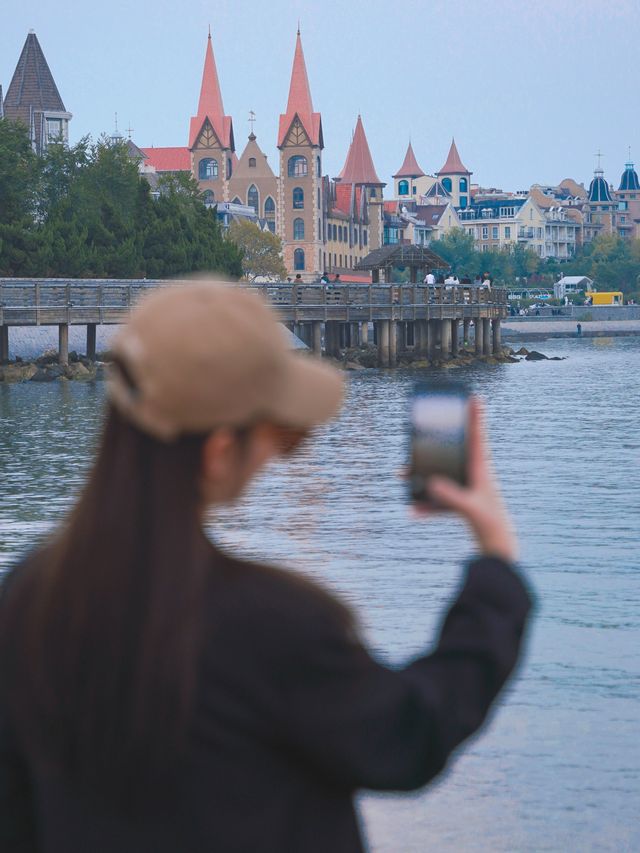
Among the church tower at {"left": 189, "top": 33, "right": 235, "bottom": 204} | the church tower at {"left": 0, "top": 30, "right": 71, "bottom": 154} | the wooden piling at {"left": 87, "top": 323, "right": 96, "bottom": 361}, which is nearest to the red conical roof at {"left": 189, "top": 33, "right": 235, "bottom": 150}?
the church tower at {"left": 189, "top": 33, "right": 235, "bottom": 204}

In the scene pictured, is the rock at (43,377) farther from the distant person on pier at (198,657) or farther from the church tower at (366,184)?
the church tower at (366,184)

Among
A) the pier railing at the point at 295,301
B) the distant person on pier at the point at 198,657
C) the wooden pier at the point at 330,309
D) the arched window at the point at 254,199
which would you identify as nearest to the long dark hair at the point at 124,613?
the distant person on pier at the point at 198,657

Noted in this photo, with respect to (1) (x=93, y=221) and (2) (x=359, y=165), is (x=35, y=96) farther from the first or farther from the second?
(1) (x=93, y=221)

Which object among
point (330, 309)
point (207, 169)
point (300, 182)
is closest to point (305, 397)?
point (330, 309)

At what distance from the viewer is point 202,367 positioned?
2066 mm

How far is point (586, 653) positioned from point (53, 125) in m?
109

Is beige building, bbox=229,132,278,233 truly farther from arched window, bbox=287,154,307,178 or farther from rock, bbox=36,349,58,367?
rock, bbox=36,349,58,367

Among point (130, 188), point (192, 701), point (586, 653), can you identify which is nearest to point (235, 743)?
point (192, 701)

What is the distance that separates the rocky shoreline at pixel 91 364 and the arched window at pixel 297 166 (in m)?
73.0

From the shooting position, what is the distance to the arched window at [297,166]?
136 metres

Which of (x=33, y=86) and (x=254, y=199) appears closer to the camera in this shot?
(x=33, y=86)

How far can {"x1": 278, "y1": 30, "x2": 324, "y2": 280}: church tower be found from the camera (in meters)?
133

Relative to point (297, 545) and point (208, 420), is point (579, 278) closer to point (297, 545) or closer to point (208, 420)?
point (297, 545)

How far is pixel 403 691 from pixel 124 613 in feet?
1.29
